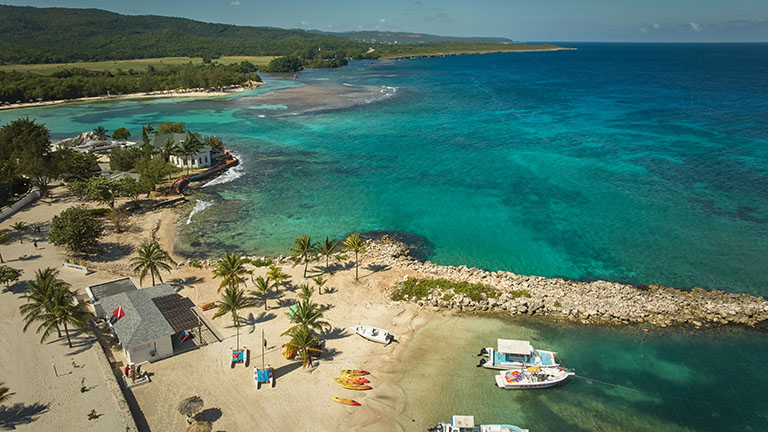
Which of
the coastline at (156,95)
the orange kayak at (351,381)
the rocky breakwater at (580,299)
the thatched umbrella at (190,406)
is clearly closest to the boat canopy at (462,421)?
the orange kayak at (351,381)

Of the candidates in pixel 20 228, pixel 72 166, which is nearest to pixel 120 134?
pixel 72 166

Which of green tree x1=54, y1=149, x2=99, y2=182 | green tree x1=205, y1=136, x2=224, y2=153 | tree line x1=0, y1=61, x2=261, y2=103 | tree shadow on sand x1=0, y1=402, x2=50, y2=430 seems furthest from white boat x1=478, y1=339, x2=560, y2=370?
tree line x1=0, y1=61, x2=261, y2=103

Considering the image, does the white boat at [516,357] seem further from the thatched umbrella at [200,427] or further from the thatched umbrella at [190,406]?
the thatched umbrella at [190,406]

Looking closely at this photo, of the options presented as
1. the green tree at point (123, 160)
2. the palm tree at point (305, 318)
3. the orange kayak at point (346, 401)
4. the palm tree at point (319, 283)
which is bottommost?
the orange kayak at point (346, 401)

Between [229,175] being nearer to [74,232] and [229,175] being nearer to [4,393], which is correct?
[74,232]

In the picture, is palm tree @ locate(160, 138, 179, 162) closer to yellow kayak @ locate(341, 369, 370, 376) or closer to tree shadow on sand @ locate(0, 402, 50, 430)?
tree shadow on sand @ locate(0, 402, 50, 430)

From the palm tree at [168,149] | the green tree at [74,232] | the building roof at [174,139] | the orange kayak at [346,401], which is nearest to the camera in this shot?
the orange kayak at [346,401]

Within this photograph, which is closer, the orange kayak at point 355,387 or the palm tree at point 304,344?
the orange kayak at point 355,387
